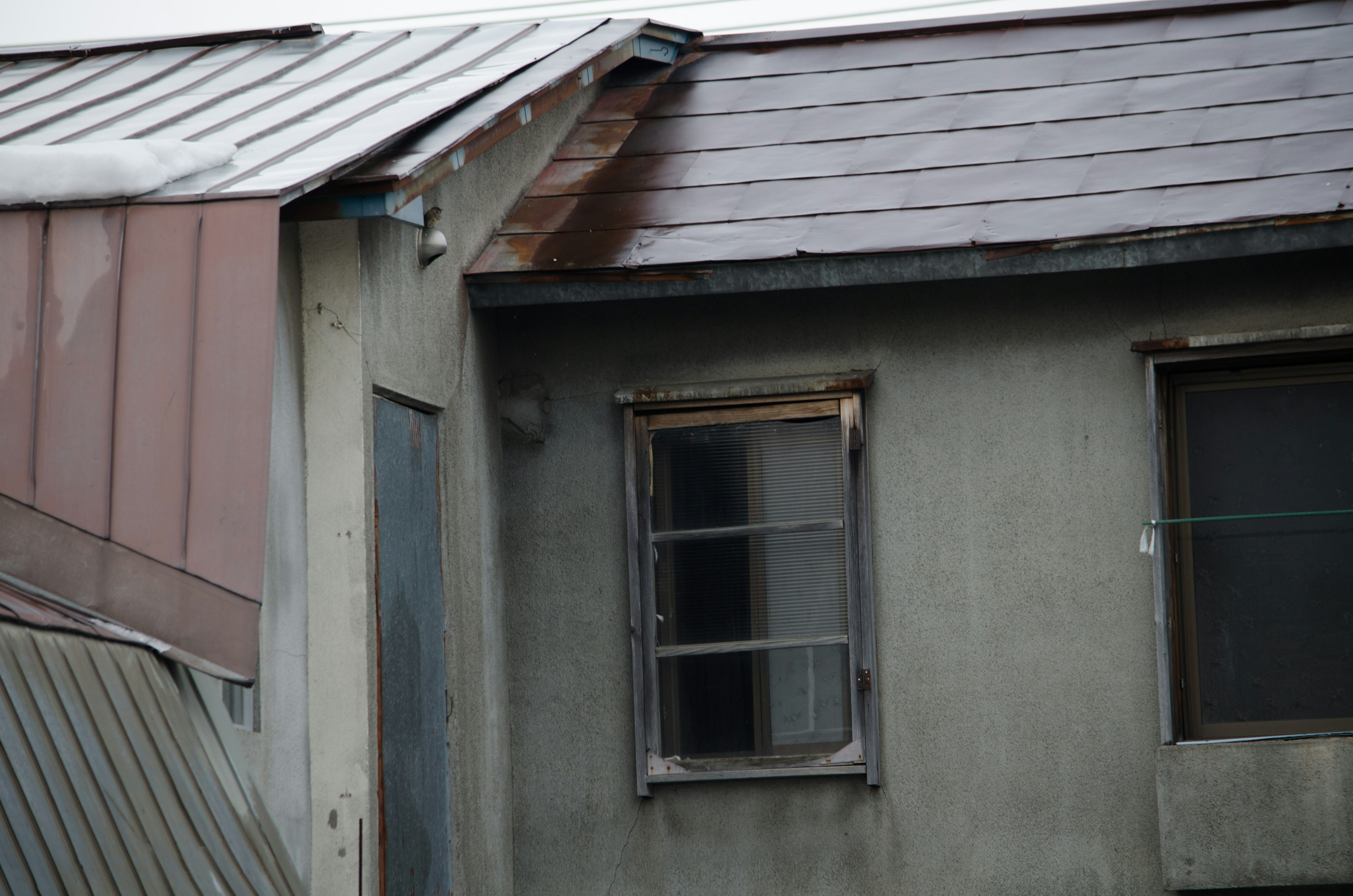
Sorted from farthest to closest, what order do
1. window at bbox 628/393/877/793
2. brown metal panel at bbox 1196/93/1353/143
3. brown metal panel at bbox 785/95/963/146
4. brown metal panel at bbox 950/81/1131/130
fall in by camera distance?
brown metal panel at bbox 785/95/963/146, brown metal panel at bbox 950/81/1131/130, brown metal panel at bbox 1196/93/1353/143, window at bbox 628/393/877/793

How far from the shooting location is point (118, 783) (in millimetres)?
2939

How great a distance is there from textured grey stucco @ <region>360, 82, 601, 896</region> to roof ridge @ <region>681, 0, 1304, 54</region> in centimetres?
223

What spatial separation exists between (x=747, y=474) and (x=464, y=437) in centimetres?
120

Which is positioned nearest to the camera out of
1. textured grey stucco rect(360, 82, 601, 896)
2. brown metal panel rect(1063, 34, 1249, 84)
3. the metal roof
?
the metal roof

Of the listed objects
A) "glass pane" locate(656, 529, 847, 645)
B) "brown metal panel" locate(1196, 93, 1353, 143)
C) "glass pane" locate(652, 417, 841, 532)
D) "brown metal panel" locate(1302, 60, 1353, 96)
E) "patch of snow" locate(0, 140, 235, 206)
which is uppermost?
"brown metal panel" locate(1302, 60, 1353, 96)

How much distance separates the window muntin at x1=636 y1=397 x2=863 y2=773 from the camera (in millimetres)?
5562

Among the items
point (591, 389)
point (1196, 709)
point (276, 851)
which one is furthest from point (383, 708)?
point (1196, 709)

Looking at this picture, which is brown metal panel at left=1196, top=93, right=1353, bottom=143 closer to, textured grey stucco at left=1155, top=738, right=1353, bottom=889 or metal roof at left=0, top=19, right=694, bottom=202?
textured grey stucco at left=1155, top=738, right=1353, bottom=889

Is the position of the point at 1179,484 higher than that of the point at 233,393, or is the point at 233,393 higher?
the point at 233,393

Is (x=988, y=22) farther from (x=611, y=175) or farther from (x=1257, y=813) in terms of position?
(x=1257, y=813)

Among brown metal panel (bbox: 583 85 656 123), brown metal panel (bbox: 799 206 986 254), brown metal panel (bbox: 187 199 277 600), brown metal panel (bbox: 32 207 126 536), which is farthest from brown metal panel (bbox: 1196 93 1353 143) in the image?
brown metal panel (bbox: 32 207 126 536)

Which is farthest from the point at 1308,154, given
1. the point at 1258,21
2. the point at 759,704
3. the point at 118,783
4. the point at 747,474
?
the point at 118,783

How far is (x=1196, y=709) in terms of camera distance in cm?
535

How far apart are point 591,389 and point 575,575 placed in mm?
805
